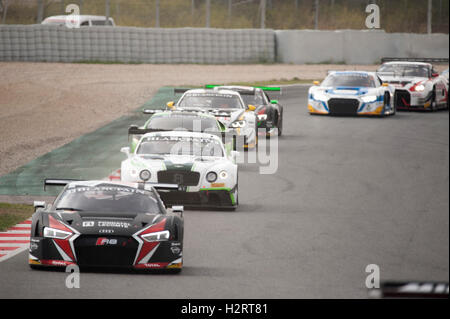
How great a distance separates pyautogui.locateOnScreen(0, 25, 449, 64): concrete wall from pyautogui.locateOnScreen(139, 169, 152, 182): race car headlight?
1440 cm

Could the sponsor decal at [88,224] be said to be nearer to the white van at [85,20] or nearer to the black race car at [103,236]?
the black race car at [103,236]

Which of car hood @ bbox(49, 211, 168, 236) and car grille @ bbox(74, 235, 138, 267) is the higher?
car hood @ bbox(49, 211, 168, 236)

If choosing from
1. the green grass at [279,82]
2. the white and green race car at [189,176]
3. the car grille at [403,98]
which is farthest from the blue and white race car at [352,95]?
the white and green race car at [189,176]

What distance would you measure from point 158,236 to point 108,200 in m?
0.93

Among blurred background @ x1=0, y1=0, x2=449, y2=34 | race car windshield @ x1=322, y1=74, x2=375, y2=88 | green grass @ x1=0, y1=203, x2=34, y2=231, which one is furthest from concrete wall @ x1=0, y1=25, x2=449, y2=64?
green grass @ x1=0, y1=203, x2=34, y2=231

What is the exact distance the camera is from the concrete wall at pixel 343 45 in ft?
132

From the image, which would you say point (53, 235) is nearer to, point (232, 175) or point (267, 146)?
point (232, 175)

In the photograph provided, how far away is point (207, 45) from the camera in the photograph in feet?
122

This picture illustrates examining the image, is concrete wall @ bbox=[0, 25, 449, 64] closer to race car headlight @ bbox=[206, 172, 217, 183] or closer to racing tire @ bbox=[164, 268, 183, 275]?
race car headlight @ bbox=[206, 172, 217, 183]

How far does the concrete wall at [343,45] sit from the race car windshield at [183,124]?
2321 centimetres

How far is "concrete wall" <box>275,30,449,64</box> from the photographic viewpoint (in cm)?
4019
